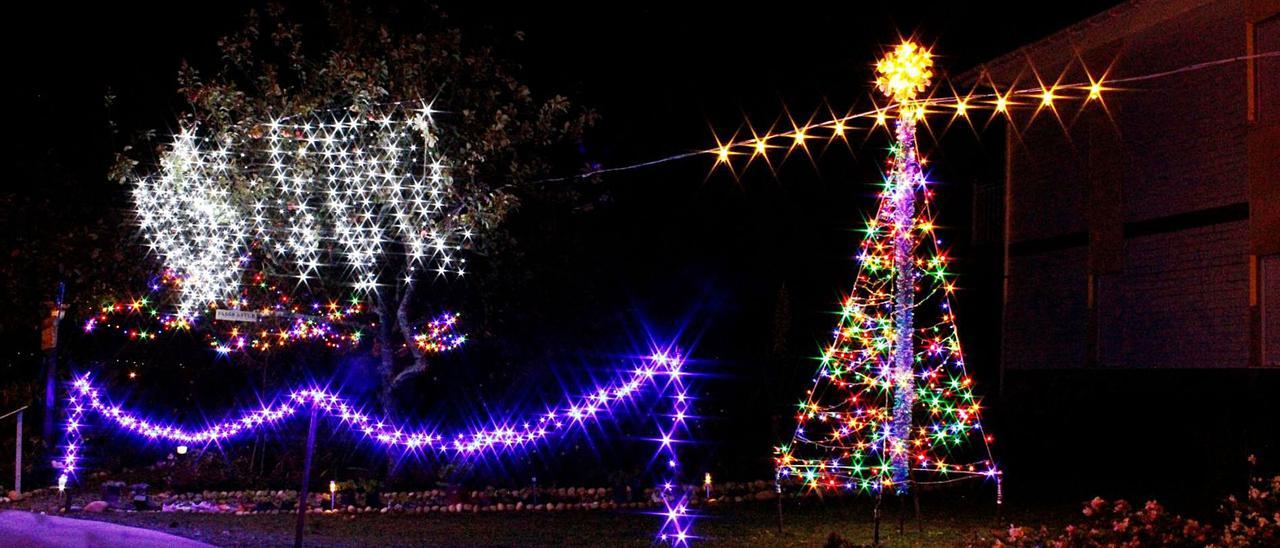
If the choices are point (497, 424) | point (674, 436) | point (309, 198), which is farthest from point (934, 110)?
point (309, 198)

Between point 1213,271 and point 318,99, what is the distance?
976cm

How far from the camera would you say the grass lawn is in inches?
372

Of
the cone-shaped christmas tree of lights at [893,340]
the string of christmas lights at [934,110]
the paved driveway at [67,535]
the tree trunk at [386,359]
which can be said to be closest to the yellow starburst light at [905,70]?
the cone-shaped christmas tree of lights at [893,340]

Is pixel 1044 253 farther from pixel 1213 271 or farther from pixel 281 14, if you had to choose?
pixel 281 14

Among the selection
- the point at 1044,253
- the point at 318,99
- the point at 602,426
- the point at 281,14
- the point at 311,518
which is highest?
the point at 281,14

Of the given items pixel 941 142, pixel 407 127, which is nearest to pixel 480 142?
pixel 407 127

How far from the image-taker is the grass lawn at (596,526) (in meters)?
9.45

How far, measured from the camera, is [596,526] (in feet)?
34.7

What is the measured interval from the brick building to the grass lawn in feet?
8.87

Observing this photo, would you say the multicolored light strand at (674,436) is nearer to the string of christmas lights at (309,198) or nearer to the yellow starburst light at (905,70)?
the string of christmas lights at (309,198)

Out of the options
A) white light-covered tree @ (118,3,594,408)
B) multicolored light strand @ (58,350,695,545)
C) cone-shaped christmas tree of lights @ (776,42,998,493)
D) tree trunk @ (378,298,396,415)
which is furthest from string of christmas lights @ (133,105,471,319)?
cone-shaped christmas tree of lights @ (776,42,998,493)

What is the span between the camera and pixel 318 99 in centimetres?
1188

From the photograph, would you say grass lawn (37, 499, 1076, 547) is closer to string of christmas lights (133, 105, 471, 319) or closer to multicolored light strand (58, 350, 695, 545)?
multicolored light strand (58, 350, 695, 545)

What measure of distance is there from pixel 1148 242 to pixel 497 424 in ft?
26.8
